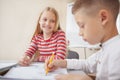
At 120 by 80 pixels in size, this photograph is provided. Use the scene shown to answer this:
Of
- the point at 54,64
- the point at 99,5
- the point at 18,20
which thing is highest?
the point at 99,5

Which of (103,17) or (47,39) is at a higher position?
(103,17)

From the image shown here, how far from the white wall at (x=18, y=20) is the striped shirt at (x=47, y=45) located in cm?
159

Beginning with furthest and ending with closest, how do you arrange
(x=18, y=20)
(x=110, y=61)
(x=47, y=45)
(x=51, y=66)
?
(x=18, y=20)
(x=47, y=45)
(x=51, y=66)
(x=110, y=61)

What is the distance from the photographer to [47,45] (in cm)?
130

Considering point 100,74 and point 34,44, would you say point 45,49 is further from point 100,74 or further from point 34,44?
point 100,74

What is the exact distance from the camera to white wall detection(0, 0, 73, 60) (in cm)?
290

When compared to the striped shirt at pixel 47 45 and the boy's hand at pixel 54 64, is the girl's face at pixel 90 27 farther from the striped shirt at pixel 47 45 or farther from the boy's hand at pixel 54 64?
the striped shirt at pixel 47 45

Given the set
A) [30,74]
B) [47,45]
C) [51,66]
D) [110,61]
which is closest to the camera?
[110,61]

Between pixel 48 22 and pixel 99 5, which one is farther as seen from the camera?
pixel 48 22

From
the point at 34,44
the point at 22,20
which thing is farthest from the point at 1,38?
the point at 34,44

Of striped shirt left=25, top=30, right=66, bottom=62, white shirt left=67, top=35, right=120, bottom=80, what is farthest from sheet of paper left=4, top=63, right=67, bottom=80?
striped shirt left=25, top=30, right=66, bottom=62

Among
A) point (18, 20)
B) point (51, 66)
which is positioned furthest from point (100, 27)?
point (18, 20)

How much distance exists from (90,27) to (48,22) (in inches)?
26.4

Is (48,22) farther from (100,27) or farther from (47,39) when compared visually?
(100,27)
